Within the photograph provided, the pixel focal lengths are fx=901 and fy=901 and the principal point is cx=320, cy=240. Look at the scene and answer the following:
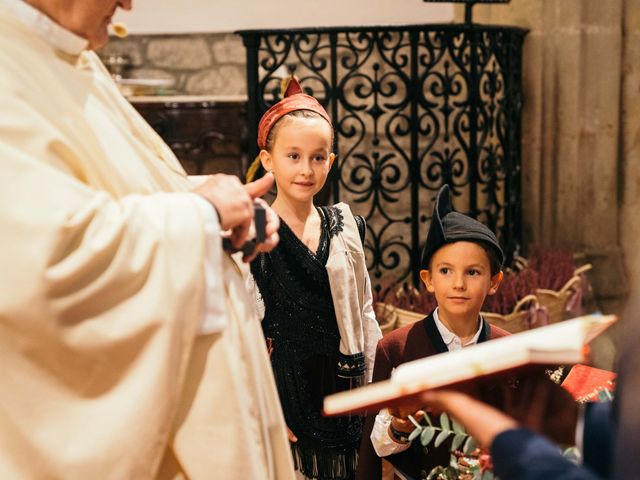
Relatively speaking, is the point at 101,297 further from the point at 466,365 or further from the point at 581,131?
the point at 581,131

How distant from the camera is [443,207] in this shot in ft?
8.69

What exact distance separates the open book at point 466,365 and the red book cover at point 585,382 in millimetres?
1261

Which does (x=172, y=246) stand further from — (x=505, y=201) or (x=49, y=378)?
(x=505, y=201)

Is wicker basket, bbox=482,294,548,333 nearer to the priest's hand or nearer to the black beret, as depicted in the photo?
the black beret

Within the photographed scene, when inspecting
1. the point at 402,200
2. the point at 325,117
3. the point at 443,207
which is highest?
the point at 325,117

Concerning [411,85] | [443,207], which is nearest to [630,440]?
[443,207]

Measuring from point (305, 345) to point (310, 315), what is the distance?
0.10 metres

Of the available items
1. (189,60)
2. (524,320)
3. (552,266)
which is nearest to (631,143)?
(552,266)

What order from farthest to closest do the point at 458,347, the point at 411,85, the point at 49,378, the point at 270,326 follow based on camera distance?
the point at 411,85 → the point at 270,326 → the point at 458,347 → the point at 49,378

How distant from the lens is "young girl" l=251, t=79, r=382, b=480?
293 centimetres

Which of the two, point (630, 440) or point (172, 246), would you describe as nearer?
point (630, 440)

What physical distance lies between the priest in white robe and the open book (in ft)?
1.49

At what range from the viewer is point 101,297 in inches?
65.4

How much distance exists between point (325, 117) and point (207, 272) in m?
1.34
